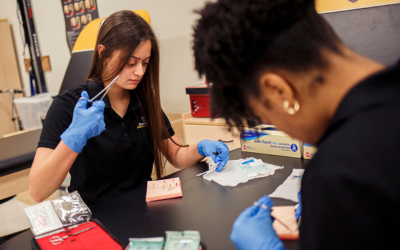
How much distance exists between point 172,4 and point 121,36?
141 centimetres

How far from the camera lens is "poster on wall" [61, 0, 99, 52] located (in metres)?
3.17

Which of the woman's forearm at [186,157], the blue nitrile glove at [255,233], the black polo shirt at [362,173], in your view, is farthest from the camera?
the woman's forearm at [186,157]

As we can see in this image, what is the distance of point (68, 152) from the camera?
1106 millimetres

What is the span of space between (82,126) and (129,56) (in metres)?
0.33

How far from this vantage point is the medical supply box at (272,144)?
4.15ft

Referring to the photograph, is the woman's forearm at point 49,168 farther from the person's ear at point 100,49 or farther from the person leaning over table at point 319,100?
the person leaning over table at point 319,100

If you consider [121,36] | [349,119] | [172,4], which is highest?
[172,4]

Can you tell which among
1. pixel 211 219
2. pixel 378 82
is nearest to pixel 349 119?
pixel 378 82

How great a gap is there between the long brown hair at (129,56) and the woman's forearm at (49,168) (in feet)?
1.14

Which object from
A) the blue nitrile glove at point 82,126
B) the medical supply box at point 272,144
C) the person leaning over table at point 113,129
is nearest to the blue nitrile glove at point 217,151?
the person leaning over table at point 113,129

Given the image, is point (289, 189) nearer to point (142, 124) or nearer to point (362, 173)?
point (362, 173)

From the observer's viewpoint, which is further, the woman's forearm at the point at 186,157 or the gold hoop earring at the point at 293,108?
the woman's forearm at the point at 186,157

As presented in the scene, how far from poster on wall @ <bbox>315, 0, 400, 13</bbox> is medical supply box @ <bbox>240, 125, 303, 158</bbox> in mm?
690

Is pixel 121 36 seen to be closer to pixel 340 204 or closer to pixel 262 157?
pixel 262 157
